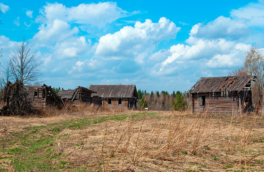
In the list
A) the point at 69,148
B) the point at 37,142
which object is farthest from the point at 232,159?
the point at 37,142

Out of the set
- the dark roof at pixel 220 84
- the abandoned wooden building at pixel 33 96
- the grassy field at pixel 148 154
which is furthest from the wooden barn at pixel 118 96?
the grassy field at pixel 148 154

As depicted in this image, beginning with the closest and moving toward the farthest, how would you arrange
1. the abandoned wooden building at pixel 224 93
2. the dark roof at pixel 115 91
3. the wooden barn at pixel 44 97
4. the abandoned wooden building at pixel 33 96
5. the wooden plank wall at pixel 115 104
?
the abandoned wooden building at pixel 33 96
the abandoned wooden building at pixel 224 93
the wooden barn at pixel 44 97
the wooden plank wall at pixel 115 104
the dark roof at pixel 115 91

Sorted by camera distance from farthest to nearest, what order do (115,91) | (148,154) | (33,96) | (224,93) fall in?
(115,91), (33,96), (224,93), (148,154)

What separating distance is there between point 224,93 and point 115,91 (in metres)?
21.3

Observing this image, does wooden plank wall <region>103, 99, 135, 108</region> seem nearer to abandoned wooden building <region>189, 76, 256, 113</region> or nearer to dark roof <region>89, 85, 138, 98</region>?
dark roof <region>89, 85, 138, 98</region>

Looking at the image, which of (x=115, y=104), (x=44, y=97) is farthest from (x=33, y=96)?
(x=115, y=104)

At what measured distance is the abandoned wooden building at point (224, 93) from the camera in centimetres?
2203

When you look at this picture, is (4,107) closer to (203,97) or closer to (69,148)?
(69,148)

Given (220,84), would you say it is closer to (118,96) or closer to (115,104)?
(118,96)

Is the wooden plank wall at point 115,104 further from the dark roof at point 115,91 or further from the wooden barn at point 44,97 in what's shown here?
the wooden barn at point 44,97

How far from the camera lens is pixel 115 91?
40000 mm

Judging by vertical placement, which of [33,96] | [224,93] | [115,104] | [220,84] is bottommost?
[115,104]

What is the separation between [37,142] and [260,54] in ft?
117

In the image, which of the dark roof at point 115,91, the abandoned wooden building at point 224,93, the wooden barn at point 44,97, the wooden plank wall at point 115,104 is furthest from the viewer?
the dark roof at point 115,91
